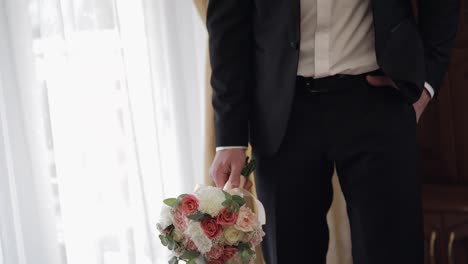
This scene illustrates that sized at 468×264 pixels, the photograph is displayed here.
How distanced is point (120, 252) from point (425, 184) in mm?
1115

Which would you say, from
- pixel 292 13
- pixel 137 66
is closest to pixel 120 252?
pixel 137 66

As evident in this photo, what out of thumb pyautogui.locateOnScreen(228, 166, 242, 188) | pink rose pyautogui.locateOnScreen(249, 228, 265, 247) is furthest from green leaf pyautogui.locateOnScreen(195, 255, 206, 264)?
thumb pyautogui.locateOnScreen(228, 166, 242, 188)

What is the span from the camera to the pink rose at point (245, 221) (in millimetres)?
1225

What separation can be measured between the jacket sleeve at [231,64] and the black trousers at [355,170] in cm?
10

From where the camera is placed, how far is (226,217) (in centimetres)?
123

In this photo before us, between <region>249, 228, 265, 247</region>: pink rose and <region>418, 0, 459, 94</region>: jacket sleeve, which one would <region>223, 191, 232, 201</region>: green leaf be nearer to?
<region>249, 228, 265, 247</region>: pink rose

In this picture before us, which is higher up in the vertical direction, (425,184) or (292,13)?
(292,13)

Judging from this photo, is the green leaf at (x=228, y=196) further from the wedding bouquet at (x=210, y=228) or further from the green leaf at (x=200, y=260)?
the green leaf at (x=200, y=260)

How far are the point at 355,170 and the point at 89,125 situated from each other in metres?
0.95

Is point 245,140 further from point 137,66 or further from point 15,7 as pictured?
point 15,7

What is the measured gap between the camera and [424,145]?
2232 millimetres

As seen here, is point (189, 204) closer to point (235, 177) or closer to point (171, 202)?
point (171, 202)

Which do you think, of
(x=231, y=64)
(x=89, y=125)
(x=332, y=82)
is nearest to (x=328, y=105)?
(x=332, y=82)

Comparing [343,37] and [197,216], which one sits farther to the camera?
[343,37]
